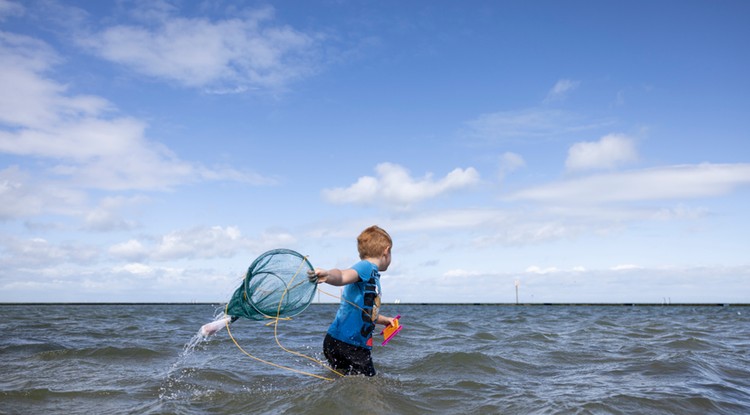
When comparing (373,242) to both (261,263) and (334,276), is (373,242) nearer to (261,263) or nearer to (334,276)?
(334,276)

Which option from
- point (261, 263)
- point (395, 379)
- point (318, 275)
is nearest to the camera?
point (318, 275)

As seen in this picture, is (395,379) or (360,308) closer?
(360,308)

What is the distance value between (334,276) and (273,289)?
1.01 meters

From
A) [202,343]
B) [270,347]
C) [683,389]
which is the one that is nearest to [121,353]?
[202,343]

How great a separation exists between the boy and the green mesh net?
0.48 meters

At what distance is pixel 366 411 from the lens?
4.71 m

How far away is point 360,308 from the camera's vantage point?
18.3ft

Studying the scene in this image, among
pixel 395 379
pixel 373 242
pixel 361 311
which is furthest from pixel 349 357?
pixel 395 379

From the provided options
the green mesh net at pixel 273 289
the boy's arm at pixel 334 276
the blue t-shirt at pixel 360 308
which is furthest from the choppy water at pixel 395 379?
the boy's arm at pixel 334 276

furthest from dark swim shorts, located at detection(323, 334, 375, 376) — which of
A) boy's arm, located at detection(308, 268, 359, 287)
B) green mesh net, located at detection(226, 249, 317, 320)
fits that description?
boy's arm, located at detection(308, 268, 359, 287)

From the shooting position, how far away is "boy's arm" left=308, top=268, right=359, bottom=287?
476cm

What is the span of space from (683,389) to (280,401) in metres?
4.54

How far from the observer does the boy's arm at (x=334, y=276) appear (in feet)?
15.6

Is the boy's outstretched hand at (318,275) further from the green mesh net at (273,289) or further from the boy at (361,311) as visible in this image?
the boy at (361,311)
